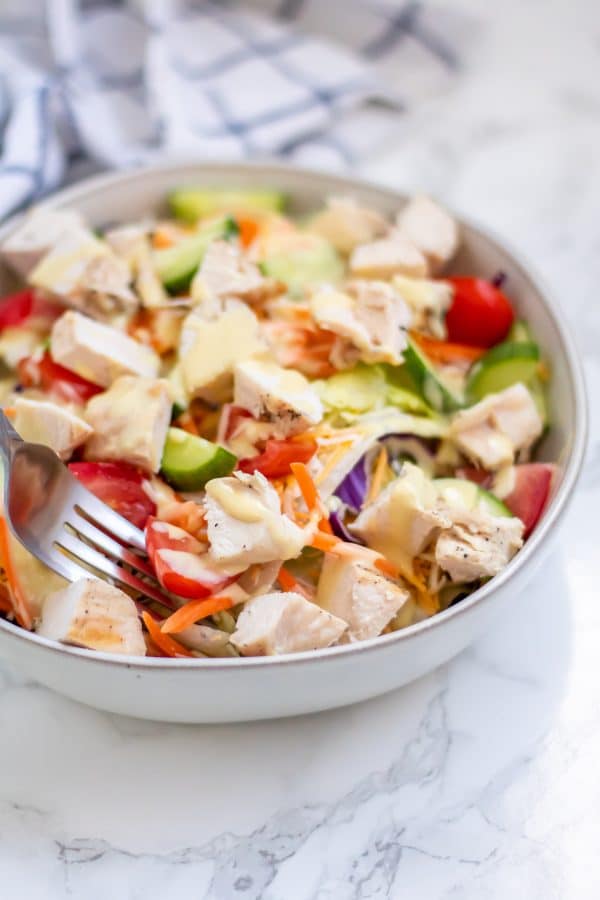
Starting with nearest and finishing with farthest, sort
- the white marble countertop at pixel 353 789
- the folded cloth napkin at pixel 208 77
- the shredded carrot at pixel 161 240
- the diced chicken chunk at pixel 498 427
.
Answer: the white marble countertop at pixel 353 789 → the diced chicken chunk at pixel 498 427 → the shredded carrot at pixel 161 240 → the folded cloth napkin at pixel 208 77

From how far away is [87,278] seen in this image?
219cm

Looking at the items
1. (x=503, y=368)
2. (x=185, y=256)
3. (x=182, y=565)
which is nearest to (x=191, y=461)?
(x=182, y=565)

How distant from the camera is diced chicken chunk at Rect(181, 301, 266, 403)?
6.45 ft

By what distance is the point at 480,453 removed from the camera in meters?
1.99

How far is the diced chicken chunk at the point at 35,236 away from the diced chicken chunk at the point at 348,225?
546 millimetres

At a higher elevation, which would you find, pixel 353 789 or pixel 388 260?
pixel 388 260

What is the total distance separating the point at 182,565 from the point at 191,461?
233 millimetres

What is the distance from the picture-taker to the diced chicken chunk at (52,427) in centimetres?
188

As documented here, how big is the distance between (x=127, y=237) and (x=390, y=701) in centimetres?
115

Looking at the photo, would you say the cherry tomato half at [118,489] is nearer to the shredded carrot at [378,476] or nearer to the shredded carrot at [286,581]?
the shredded carrot at [286,581]

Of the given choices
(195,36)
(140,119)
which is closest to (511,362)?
(140,119)

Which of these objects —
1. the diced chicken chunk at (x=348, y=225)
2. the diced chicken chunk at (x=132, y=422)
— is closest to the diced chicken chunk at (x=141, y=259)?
→ the diced chicken chunk at (x=132, y=422)

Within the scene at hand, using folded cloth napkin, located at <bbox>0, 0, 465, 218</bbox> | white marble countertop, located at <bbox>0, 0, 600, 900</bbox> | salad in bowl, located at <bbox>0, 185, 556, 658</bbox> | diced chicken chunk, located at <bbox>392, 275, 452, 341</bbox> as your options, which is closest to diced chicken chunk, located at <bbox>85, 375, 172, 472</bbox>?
salad in bowl, located at <bbox>0, 185, 556, 658</bbox>

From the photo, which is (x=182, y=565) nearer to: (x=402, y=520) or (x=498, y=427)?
(x=402, y=520)
